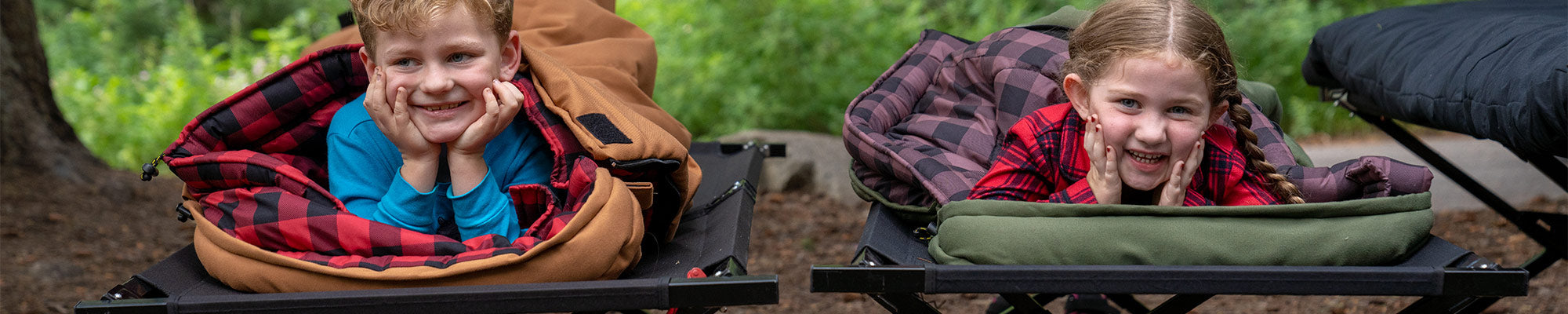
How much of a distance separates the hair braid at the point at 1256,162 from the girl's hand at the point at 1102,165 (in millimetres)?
241

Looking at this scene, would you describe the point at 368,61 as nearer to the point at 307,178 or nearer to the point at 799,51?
the point at 307,178

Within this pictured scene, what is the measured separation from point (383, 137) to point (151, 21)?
578 centimetres

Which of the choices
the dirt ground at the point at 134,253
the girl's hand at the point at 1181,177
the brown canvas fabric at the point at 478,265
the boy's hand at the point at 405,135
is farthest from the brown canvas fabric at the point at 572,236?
the dirt ground at the point at 134,253

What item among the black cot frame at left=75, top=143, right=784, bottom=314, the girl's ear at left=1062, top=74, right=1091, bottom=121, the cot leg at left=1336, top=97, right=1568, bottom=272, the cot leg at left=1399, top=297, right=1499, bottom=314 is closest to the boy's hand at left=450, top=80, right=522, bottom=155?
the black cot frame at left=75, top=143, right=784, bottom=314

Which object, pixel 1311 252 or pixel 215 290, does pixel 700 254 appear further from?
pixel 1311 252

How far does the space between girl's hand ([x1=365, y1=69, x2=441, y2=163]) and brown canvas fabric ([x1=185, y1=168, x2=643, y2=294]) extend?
0.24 meters

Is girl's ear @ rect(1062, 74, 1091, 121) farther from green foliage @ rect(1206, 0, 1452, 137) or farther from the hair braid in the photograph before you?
green foliage @ rect(1206, 0, 1452, 137)

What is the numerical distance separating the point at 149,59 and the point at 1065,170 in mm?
6131

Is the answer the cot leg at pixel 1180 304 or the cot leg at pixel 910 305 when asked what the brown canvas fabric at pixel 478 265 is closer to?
the cot leg at pixel 910 305

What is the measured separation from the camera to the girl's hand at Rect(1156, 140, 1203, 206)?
5.27 ft

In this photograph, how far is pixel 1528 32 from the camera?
205cm

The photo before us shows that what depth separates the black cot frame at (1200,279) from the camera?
4.76ft

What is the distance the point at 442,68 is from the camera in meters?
1.67

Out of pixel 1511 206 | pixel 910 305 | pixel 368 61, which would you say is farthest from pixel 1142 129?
pixel 1511 206
